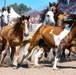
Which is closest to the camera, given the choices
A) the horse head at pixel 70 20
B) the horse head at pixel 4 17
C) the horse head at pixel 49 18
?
the horse head at pixel 70 20

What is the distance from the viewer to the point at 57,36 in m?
10.9

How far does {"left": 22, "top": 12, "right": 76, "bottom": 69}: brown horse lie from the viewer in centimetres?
1070

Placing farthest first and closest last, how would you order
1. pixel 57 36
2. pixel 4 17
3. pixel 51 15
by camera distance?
1. pixel 4 17
2. pixel 51 15
3. pixel 57 36

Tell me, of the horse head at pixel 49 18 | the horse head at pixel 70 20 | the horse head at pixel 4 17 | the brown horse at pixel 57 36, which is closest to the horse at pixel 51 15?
the horse head at pixel 49 18

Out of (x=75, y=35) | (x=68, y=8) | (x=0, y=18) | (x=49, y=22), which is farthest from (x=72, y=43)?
(x=68, y=8)

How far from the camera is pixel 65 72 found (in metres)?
9.77

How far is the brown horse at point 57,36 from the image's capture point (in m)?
10.7

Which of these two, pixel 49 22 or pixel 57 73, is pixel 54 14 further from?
pixel 57 73

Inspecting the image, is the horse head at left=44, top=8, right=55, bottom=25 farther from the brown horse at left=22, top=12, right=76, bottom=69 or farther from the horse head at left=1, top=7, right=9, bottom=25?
the horse head at left=1, top=7, right=9, bottom=25

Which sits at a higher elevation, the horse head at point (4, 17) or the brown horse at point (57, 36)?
the horse head at point (4, 17)

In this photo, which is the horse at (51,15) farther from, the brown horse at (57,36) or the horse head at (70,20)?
the horse head at (70,20)

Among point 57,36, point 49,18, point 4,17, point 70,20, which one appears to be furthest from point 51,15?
point 4,17

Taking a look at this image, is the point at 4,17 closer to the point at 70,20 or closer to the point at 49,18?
the point at 49,18

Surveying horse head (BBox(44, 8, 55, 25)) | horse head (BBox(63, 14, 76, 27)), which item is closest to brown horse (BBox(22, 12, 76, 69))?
horse head (BBox(63, 14, 76, 27))
